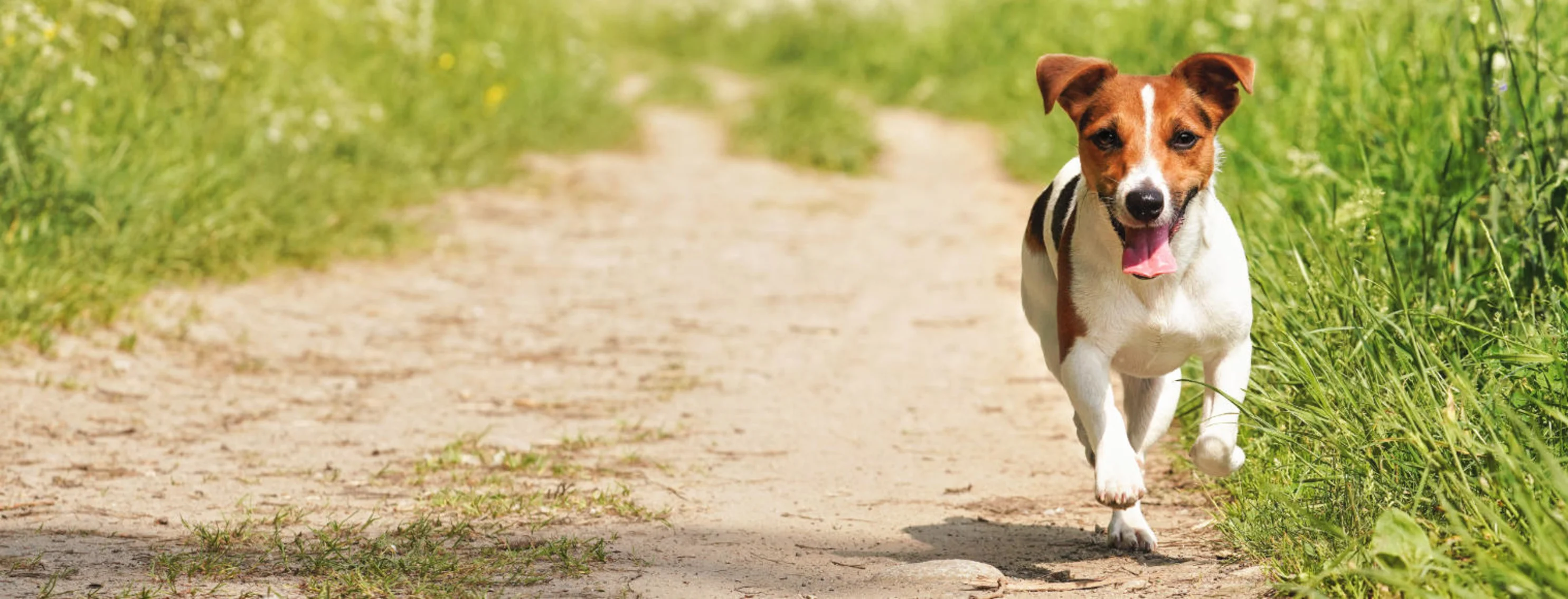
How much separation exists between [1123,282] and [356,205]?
5.41 meters

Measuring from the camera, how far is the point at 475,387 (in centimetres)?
582

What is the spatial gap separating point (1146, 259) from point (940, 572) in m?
0.84

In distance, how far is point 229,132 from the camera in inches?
297

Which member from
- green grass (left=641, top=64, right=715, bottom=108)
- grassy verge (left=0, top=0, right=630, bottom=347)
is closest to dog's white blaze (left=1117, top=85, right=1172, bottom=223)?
grassy verge (left=0, top=0, right=630, bottom=347)

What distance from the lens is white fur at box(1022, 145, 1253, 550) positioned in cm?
362

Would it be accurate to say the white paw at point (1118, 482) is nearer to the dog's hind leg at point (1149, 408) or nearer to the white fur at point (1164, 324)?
the white fur at point (1164, 324)

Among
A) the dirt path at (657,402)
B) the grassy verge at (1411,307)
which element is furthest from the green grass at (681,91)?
the grassy verge at (1411,307)

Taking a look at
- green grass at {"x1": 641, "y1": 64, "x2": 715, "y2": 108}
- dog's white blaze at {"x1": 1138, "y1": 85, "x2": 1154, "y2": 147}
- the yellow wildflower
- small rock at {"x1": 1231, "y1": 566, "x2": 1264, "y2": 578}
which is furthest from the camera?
green grass at {"x1": 641, "y1": 64, "x2": 715, "y2": 108}

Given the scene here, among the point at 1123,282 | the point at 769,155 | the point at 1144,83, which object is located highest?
the point at 1144,83

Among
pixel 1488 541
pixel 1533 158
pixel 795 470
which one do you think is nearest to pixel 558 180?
pixel 795 470

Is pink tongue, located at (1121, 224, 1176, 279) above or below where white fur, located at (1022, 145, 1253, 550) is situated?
above

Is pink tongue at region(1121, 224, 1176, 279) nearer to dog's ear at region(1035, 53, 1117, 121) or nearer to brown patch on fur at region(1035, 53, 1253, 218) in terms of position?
brown patch on fur at region(1035, 53, 1253, 218)

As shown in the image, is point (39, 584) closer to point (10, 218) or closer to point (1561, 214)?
point (10, 218)

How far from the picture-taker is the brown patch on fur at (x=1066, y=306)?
3.73 metres
